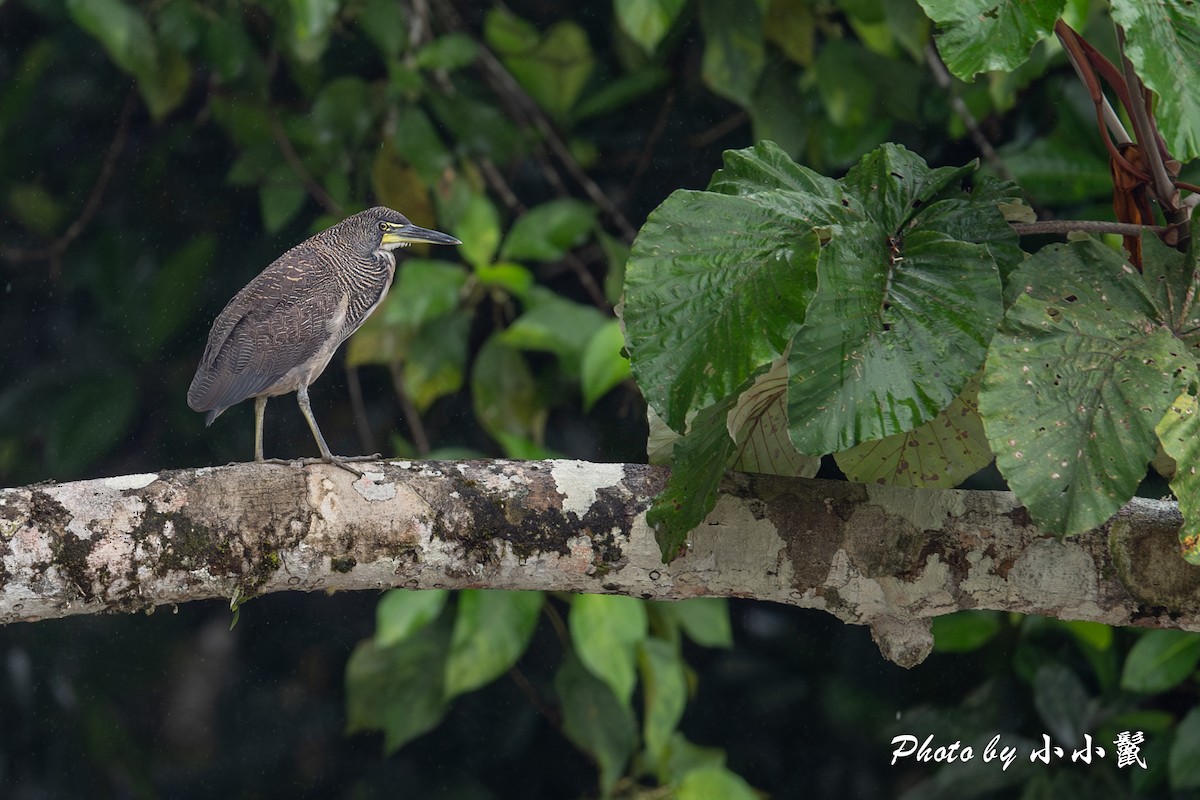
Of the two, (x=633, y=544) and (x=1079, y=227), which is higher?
(x=1079, y=227)

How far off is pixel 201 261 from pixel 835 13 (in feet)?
4.21


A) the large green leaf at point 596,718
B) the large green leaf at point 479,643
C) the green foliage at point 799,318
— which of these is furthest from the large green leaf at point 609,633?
the green foliage at point 799,318

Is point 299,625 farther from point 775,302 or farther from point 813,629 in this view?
point 775,302

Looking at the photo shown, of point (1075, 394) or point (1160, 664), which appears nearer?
point (1075, 394)

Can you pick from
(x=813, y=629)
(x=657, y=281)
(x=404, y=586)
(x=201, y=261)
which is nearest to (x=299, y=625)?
(x=201, y=261)

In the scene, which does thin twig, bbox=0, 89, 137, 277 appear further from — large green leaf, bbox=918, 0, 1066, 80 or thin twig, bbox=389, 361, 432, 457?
large green leaf, bbox=918, 0, 1066, 80

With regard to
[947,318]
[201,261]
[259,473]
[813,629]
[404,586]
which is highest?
[947,318]

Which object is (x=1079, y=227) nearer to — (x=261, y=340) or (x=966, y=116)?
(x=261, y=340)

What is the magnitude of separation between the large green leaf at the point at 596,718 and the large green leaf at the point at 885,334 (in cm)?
131

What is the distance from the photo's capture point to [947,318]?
0.94 metres

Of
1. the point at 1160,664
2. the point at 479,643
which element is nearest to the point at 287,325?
the point at 479,643

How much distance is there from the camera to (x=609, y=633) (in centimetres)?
190

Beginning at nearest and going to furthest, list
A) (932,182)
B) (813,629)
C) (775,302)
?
(775,302) → (932,182) → (813,629)

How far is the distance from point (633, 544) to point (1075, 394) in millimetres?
387
